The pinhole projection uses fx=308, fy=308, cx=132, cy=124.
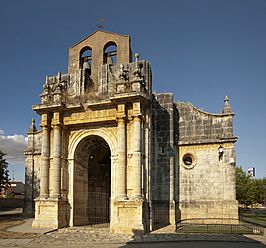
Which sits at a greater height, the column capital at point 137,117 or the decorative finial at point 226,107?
the decorative finial at point 226,107

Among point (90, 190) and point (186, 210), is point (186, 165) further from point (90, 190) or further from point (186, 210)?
point (90, 190)

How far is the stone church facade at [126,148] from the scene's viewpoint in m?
14.8

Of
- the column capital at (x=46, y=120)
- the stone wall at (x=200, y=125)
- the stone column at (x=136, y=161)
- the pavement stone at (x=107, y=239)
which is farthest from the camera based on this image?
the stone wall at (x=200, y=125)

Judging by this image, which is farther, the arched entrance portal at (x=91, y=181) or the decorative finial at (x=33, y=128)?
the decorative finial at (x=33, y=128)

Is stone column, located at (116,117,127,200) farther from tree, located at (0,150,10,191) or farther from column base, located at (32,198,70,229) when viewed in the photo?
tree, located at (0,150,10,191)

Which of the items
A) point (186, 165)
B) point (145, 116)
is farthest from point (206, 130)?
point (145, 116)

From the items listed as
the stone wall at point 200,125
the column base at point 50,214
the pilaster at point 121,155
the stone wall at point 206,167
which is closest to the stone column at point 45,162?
the column base at point 50,214

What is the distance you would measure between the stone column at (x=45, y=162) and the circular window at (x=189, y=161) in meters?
7.82

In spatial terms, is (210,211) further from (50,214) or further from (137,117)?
(50,214)

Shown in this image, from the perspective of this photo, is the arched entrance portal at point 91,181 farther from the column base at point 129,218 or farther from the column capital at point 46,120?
the column base at point 129,218

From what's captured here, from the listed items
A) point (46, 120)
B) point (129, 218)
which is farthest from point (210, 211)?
point (46, 120)

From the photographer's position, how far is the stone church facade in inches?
582

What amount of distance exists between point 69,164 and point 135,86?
18.3ft

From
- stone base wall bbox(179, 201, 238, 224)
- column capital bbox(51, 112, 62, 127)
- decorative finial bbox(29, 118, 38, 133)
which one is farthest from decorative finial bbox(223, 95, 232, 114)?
decorative finial bbox(29, 118, 38, 133)
